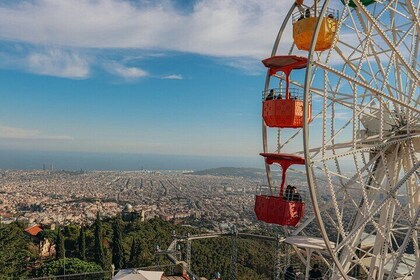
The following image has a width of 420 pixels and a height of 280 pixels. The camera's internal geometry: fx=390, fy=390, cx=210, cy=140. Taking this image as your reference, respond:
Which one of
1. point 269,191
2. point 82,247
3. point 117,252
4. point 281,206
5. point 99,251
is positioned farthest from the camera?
point 82,247

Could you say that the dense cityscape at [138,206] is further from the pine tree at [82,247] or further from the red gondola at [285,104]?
the red gondola at [285,104]

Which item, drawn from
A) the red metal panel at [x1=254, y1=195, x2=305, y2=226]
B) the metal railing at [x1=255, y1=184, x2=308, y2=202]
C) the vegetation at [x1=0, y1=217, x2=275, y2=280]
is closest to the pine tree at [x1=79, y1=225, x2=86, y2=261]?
the vegetation at [x1=0, y1=217, x2=275, y2=280]

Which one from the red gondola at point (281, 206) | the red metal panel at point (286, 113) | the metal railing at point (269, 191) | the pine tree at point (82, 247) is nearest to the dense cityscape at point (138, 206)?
the pine tree at point (82, 247)

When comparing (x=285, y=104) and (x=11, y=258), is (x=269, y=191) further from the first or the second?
(x=11, y=258)

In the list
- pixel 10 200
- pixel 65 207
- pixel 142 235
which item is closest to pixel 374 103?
pixel 142 235

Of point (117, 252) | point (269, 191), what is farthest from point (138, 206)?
point (269, 191)

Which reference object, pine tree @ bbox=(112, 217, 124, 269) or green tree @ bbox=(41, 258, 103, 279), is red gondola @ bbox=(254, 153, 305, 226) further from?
pine tree @ bbox=(112, 217, 124, 269)
